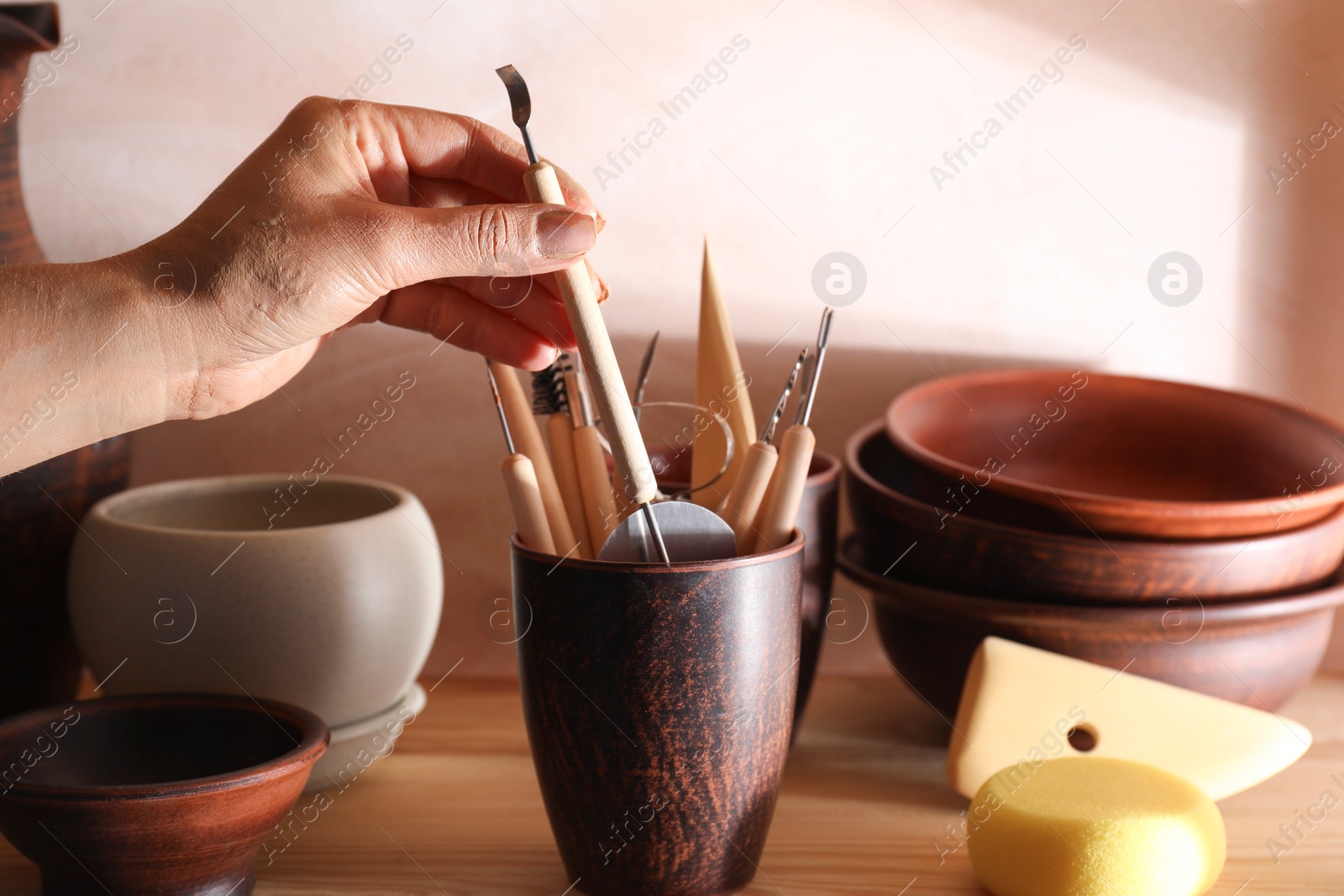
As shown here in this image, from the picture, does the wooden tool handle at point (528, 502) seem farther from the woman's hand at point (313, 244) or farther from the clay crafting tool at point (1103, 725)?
the clay crafting tool at point (1103, 725)

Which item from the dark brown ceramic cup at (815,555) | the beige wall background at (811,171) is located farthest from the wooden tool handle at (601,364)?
the beige wall background at (811,171)

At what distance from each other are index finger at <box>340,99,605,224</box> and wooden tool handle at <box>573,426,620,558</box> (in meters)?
0.10

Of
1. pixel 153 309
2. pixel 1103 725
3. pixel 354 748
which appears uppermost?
pixel 153 309

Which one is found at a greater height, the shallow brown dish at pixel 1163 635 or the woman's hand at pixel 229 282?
the woman's hand at pixel 229 282

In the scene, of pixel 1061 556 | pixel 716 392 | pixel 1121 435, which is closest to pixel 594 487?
pixel 716 392

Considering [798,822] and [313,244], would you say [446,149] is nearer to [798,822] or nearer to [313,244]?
[313,244]

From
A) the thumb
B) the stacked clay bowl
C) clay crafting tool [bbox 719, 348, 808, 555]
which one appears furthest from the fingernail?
the stacked clay bowl

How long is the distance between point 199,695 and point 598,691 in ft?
0.59

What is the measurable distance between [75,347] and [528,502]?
0.17 metres

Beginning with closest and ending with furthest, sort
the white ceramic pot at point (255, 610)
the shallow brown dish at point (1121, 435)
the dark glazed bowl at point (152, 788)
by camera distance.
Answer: the dark glazed bowl at point (152, 788), the white ceramic pot at point (255, 610), the shallow brown dish at point (1121, 435)

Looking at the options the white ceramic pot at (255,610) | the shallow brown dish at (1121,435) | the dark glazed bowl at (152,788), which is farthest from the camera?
the shallow brown dish at (1121,435)

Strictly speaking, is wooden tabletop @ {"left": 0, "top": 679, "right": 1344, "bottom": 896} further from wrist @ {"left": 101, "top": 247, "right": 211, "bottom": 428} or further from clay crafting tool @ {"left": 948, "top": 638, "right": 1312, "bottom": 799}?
wrist @ {"left": 101, "top": 247, "right": 211, "bottom": 428}

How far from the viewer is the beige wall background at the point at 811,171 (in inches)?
24.7

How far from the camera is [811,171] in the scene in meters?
0.64
